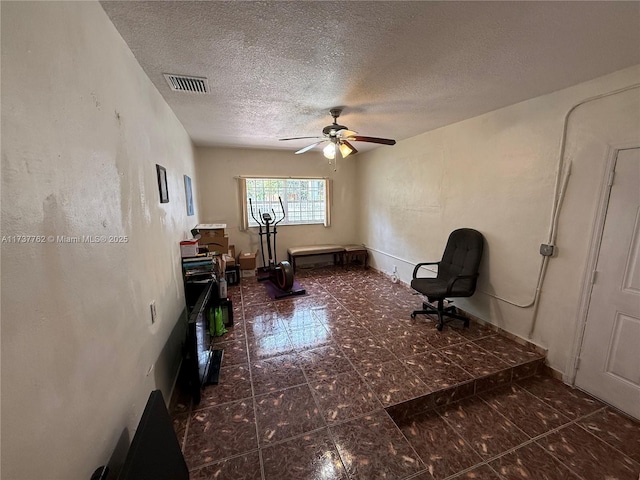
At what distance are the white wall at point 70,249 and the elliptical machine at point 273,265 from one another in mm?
2266

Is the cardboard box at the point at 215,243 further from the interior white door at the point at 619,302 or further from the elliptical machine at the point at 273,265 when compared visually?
the interior white door at the point at 619,302

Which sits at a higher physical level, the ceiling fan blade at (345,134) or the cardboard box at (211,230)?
the ceiling fan blade at (345,134)

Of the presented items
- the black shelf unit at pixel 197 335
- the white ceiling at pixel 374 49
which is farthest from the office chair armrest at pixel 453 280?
the black shelf unit at pixel 197 335

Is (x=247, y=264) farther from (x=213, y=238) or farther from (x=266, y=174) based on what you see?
(x=266, y=174)

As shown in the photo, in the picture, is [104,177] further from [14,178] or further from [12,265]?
[12,265]

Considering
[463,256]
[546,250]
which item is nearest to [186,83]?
[463,256]

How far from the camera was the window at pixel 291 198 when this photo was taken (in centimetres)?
507

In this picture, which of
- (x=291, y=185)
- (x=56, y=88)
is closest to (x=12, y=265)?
(x=56, y=88)

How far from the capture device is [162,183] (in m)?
2.04

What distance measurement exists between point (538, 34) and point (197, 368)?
2.99 m

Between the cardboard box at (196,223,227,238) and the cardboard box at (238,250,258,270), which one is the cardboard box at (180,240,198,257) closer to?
the cardboard box at (196,223,227,238)

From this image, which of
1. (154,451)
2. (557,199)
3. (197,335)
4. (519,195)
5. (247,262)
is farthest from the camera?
(247,262)

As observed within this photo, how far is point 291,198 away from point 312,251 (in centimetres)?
124

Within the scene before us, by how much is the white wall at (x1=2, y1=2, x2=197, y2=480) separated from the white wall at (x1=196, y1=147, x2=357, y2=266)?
3.19 meters
